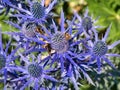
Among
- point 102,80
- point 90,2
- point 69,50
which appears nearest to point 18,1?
point 69,50

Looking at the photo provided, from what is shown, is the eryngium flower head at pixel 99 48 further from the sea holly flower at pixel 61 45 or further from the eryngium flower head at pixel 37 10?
the eryngium flower head at pixel 37 10

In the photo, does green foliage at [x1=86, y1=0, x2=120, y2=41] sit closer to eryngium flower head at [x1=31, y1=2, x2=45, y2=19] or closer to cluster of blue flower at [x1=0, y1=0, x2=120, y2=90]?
cluster of blue flower at [x1=0, y1=0, x2=120, y2=90]

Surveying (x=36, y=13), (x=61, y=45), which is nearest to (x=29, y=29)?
(x=36, y=13)

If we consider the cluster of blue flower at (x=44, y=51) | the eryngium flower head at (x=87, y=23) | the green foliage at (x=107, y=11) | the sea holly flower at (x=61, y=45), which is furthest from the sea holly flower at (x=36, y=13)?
the green foliage at (x=107, y=11)

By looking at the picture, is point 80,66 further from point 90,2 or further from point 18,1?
point 90,2

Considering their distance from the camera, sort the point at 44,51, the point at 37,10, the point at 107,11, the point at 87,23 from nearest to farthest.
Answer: the point at 44,51, the point at 37,10, the point at 87,23, the point at 107,11

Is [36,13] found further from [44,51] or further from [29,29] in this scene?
[44,51]
